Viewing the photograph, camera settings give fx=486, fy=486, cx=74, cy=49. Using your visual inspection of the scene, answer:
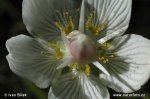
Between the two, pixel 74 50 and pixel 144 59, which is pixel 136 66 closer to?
pixel 144 59

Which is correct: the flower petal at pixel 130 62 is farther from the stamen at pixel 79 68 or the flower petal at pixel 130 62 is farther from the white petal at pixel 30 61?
the white petal at pixel 30 61

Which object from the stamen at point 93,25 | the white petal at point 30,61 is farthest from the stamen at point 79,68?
the stamen at point 93,25

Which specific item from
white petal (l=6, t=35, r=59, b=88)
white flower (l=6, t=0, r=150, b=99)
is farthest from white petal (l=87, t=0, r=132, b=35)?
white petal (l=6, t=35, r=59, b=88)

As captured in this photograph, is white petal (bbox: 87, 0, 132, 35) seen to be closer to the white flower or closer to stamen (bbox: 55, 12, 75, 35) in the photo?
the white flower

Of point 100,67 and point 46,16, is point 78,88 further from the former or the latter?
point 46,16

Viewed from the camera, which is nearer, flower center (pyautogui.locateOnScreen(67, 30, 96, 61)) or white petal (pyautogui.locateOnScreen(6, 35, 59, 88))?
white petal (pyautogui.locateOnScreen(6, 35, 59, 88))

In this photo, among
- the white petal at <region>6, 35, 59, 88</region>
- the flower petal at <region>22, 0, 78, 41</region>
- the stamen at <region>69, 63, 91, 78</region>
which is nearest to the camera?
the white petal at <region>6, 35, 59, 88</region>

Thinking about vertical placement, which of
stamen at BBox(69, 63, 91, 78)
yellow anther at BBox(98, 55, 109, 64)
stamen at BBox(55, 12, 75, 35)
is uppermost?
stamen at BBox(55, 12, 75, 35)

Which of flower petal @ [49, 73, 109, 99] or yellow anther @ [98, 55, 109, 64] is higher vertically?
yellow anther @ [98, 55, 109, 64]
